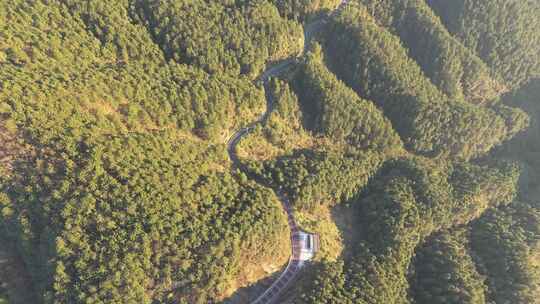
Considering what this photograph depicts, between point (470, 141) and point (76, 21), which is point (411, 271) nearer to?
point (470, 141)

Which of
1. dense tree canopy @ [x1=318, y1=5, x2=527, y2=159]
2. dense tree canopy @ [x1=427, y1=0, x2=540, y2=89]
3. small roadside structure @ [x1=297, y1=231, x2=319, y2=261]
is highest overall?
dense tree canopy @ [x1=427, y1=0, x2=540, y2=89]

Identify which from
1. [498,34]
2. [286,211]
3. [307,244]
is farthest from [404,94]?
[307,244]

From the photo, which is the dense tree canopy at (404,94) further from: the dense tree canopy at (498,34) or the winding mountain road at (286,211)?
the dense tree canopy at (498,34)

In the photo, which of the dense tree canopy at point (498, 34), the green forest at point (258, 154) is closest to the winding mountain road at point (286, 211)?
the green forest at point (258, 154)

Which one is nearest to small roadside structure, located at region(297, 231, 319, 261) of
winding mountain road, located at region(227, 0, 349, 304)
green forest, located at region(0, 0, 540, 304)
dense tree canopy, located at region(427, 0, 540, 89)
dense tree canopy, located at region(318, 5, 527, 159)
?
winding mountain road, located at region(227, 0, 349, 304)

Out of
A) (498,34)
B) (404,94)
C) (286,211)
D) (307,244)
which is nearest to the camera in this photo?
(307,244)

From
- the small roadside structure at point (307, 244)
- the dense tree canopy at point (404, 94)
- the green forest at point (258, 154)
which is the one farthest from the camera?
the dense tree canopy at point (404, 94)

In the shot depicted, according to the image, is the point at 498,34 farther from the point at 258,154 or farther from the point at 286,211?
the point at 286,211

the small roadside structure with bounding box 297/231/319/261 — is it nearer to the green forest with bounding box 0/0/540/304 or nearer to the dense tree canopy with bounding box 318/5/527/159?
the green forest with bounding box 0/0/540/304

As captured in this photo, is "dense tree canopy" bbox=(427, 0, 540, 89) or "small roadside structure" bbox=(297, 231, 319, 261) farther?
"dense tree canopy" bbox=(427, 0, 540, 89)
